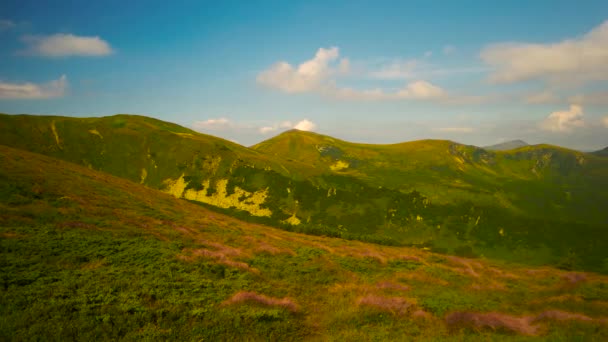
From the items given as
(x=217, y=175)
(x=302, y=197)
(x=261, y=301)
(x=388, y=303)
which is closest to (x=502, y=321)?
(x=388, y=303)

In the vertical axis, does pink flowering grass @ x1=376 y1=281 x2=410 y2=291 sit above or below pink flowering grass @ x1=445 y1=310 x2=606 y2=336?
below

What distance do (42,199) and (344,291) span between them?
103ft

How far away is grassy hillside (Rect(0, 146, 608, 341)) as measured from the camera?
14.1 meters

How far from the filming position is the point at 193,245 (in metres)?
27.2

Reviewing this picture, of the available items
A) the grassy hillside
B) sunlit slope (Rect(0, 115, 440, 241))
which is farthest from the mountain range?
sunlit slope (Rect(0, 115, 440, 241))

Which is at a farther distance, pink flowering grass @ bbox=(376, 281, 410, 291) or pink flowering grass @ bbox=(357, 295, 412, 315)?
pink flowering grass @ bbox=(376, 281, 410, 291)

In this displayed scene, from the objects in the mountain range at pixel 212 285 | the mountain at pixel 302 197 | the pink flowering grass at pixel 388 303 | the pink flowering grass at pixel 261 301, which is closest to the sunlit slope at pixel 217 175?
the mountain at pixel 302 197

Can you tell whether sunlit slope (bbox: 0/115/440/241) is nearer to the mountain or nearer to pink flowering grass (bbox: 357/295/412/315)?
the mountain

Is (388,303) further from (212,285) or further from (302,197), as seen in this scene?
(302,197)

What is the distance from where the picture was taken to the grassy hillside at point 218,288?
1409cm

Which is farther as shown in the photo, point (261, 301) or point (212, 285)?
point (212, 285)

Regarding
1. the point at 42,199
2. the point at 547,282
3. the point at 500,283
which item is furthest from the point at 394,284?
the point at 42,199

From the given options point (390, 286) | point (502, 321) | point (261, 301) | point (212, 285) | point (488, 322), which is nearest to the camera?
point (488, 322)

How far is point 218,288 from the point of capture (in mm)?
19094
